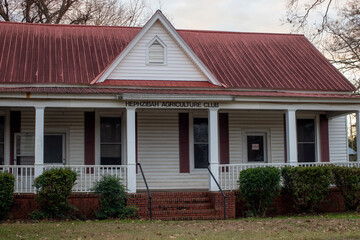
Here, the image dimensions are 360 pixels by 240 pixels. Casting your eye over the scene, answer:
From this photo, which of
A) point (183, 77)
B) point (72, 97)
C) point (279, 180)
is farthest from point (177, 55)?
point (279, 180)

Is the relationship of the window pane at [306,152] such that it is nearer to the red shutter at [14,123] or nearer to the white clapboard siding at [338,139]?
the white clapboard siding at [338,139]

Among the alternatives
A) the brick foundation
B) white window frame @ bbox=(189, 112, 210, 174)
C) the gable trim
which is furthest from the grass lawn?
the gable trim

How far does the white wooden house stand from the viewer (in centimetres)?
1606

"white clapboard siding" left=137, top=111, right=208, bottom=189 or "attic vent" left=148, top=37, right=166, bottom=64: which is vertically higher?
"attic vent" left=148, top=37, right=166, bottom=64

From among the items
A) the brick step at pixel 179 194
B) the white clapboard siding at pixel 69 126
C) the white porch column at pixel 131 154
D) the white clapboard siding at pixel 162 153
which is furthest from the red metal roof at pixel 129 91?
the brick step at pixel 179 194

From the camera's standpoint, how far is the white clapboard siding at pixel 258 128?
61.6ft

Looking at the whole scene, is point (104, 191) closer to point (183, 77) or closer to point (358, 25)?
point (183, 77)

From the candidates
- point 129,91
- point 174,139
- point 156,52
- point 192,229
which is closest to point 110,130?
point 129,91

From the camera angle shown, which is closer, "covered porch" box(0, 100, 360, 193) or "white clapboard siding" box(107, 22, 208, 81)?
"covered porch" box(0, 100, 360, 193)

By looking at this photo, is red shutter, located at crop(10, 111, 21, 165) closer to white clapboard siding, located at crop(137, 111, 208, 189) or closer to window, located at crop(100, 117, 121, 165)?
window, located at crop(100, 117, 121, 165)

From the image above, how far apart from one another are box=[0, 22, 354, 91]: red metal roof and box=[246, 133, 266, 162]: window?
1887 mm

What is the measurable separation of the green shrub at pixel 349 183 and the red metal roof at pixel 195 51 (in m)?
3.92

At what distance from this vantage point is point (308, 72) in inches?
789

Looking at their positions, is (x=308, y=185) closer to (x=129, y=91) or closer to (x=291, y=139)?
(x=291, y=139)
